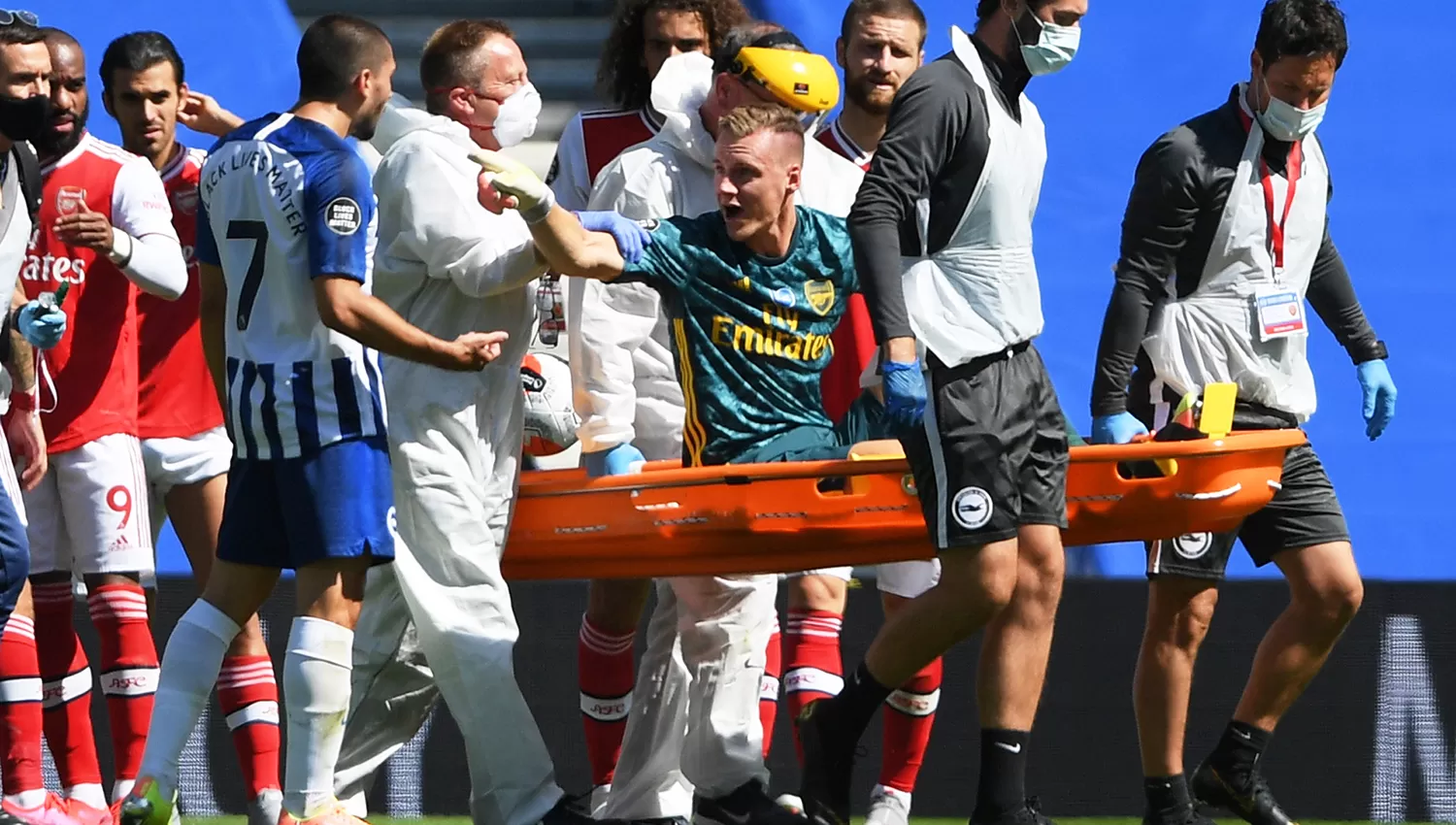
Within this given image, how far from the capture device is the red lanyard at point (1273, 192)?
5.16m

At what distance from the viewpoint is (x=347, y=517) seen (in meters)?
4.30

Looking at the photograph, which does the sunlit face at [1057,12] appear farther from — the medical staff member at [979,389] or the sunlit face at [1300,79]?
the sunlit face at [1300,79]

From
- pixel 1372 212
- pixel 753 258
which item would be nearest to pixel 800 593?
pixel 753 258

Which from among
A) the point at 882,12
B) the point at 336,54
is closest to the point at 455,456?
the point at 336,54

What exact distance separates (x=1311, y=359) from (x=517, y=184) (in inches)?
144

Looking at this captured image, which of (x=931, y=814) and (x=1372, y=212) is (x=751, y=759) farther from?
(x=1372, y=212)

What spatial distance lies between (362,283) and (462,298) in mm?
286

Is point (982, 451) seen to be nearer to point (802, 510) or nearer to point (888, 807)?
point (802, 510)

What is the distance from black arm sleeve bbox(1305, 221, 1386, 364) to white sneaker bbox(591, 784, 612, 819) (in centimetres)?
201

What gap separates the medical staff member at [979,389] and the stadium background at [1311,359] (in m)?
1.91

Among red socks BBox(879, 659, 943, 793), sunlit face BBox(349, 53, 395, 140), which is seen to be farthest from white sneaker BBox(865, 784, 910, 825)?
sunlit face BBox(349, 53, 395, 140)

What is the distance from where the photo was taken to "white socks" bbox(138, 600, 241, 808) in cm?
432

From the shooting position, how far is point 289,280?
4.38 metres

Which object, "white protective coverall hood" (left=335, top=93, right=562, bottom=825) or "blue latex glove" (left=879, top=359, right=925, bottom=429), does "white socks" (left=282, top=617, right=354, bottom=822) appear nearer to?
"white protective coverall hood" (left=335, top=93, right=562, bottom=825)
